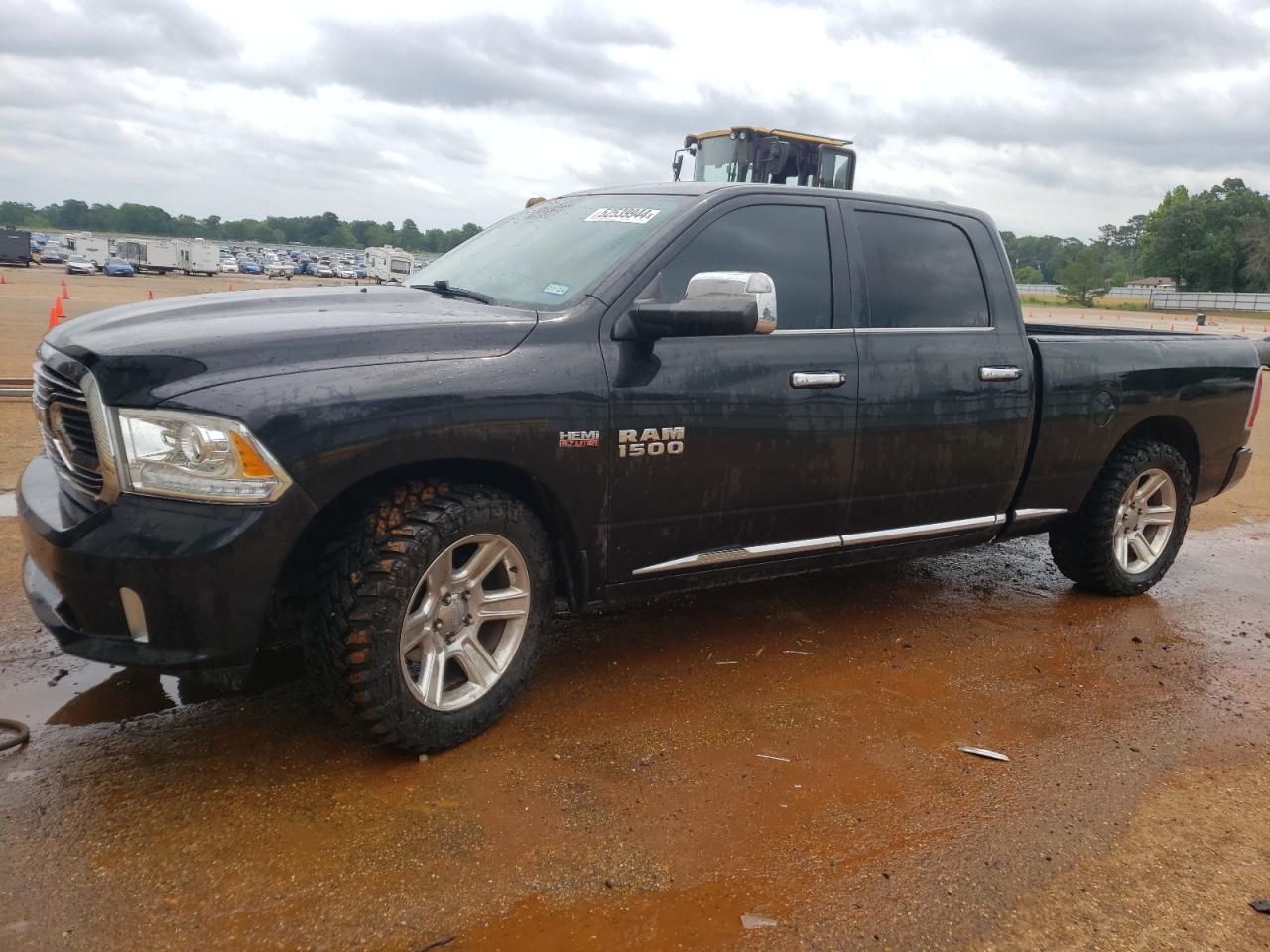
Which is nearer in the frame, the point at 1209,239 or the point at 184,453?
the point at 184,453

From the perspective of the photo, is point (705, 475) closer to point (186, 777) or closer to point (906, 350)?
point (906, 350)

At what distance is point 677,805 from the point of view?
2898 millimetres

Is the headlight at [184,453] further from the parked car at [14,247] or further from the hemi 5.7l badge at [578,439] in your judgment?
the parked car at [14,247]

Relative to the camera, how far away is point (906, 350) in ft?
13.3

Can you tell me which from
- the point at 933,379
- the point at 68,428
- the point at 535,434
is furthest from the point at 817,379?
the point at 68,428

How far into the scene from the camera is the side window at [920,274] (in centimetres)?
409

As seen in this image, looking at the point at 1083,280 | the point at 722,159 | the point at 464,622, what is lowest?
the point at 464,622

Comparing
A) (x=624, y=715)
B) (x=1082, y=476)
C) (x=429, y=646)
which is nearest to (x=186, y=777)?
(x=429, y=646)

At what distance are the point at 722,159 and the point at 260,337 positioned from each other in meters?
13.0

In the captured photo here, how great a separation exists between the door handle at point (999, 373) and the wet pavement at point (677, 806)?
1208 millimetres

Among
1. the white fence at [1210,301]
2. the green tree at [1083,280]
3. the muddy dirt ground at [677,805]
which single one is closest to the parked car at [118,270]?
the muddy dirt ground at [677,805]

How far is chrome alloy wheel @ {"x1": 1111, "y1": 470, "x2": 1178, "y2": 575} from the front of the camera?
16.6 feet

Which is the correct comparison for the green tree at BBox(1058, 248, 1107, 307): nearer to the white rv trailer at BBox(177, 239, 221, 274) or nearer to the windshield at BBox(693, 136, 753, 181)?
the white rv trailer at BBox(177, 239, 221, 274)

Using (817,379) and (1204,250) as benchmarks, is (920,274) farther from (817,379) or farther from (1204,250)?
(1204,250)
